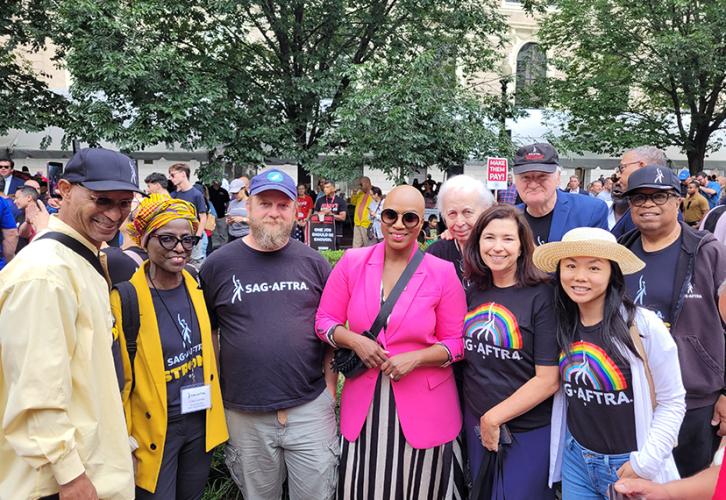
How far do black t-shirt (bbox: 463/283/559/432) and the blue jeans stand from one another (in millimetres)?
192

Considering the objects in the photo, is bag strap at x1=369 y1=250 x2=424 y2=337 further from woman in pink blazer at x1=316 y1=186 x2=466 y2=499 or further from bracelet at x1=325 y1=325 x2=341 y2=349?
bracelet at x1=325 y1=325 x2=341 y2=349

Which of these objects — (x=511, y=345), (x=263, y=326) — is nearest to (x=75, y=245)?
(x=263, y=326)

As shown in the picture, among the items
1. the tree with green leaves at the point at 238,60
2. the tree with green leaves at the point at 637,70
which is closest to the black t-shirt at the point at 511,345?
the tree with green leaves at the point at 238,60

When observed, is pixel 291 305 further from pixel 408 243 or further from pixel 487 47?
pixel 487 47

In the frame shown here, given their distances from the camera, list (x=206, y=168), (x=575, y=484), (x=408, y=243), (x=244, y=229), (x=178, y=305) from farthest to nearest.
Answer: (x=206, y=168)
(x=244, y=229)
(x=408, y=243)
(x=178, y=305)
(x=575, y=484)

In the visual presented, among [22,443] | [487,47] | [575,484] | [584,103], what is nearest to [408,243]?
[575,484]

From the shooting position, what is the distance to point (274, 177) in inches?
121

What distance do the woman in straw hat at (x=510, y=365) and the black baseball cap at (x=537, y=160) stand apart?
0.82 metres

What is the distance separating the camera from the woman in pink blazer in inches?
108

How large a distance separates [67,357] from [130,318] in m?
0.56

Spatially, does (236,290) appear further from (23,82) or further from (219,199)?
(23,82)

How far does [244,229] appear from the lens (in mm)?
10164

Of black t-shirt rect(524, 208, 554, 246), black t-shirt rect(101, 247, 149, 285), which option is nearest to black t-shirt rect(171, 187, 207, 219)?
black t-shirt rect(101, 247, 149, 285)

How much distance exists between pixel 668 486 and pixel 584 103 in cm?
1785
